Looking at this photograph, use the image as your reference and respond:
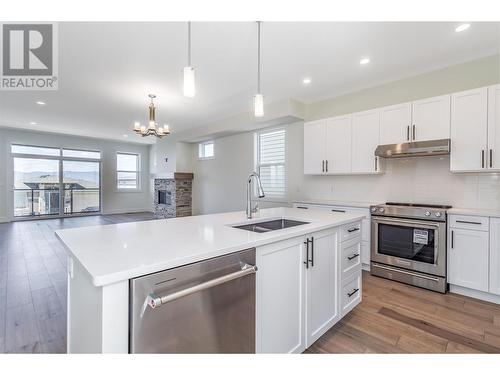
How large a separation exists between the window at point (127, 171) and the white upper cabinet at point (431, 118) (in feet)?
30.5

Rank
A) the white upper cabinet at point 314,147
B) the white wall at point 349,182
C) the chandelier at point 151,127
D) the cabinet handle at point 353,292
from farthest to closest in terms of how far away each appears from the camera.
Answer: the chandelier at point 151,127, the white upper cabinet at point 314,147, the white wall at point 349,182, the cabinet handle at point 353,292

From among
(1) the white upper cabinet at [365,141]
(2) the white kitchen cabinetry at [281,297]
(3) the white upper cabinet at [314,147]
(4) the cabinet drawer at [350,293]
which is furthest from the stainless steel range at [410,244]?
(2) the white kitchen cabinetry at [281,297]

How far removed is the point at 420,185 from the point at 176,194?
5.73 meters

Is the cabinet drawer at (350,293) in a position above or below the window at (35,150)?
below

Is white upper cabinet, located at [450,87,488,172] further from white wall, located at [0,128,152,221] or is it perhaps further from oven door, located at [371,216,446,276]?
white wall, located at [0,128,152,221]

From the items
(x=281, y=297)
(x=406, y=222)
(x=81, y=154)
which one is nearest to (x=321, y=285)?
(x=281, y=297)

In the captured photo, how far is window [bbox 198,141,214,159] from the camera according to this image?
6.72 meters

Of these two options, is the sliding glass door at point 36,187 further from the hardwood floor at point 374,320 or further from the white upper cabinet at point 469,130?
the white upper cabinet at point 469,130

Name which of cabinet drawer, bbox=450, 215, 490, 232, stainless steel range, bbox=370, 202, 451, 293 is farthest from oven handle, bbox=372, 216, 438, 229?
cabinet drawer, bbox=450, 215, 490, 232

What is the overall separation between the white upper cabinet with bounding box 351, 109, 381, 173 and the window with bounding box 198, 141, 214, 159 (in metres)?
3.92

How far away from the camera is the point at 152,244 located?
126cm

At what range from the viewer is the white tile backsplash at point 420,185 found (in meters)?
2.88
